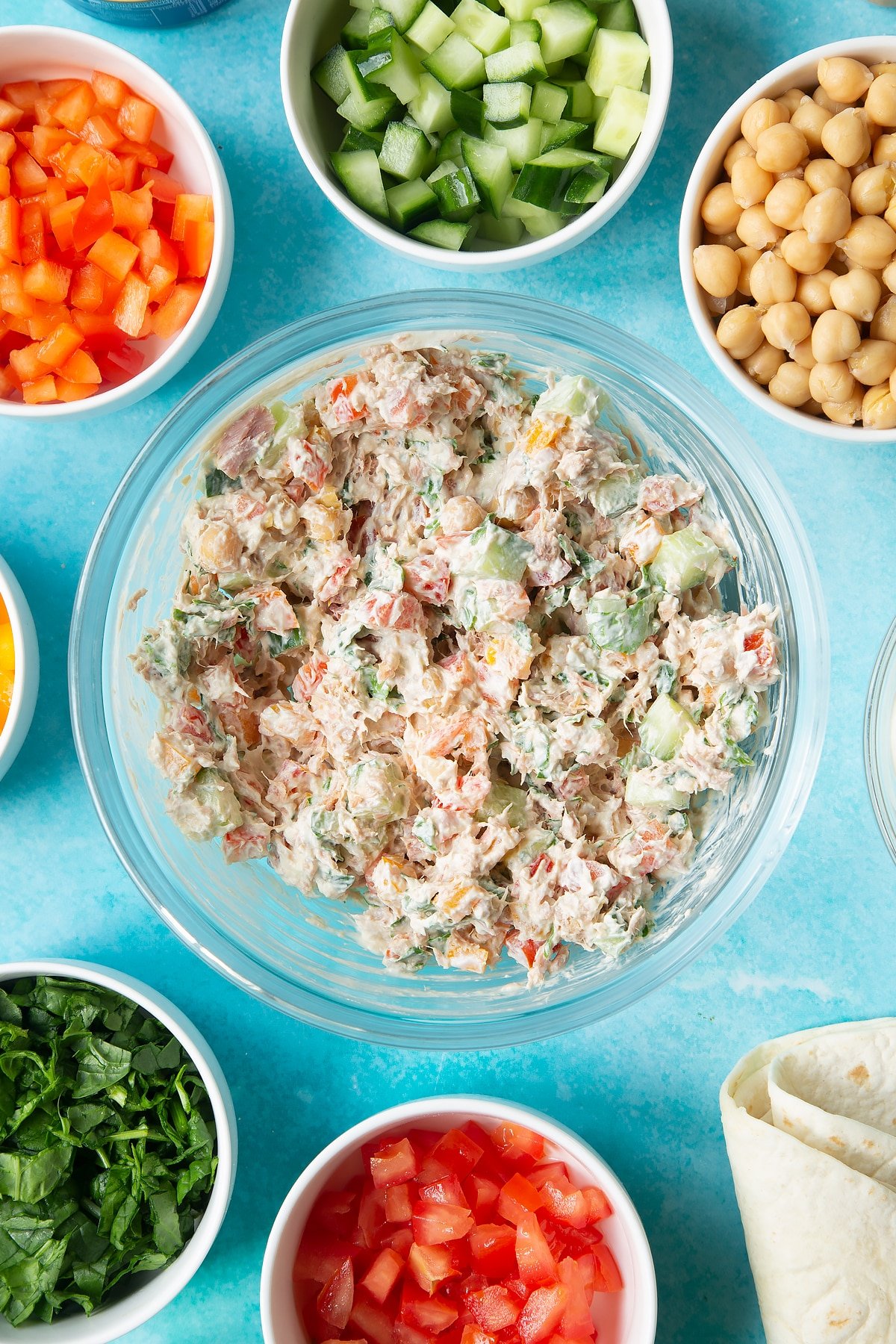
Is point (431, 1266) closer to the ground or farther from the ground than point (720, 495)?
closer to the ground

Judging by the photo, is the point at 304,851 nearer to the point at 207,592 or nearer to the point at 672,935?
the point at 207,592

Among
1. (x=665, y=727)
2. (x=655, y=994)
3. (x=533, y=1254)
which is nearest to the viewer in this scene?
(x=665, y=727)

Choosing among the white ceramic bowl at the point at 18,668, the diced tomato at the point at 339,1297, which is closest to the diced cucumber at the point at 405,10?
the white ceramic bowl at the point at 18,668

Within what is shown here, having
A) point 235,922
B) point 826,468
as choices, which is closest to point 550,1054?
point 235,922

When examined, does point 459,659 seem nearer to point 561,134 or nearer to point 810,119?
point 561,134

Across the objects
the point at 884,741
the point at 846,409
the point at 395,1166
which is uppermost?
the point at 846,409

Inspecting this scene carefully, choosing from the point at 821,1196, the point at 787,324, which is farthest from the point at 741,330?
the point at 821,1196

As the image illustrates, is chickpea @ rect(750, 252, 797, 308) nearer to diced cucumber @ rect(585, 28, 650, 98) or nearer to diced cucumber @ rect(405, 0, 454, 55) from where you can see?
diced cucumber @ rect(585, 28, 650, 98)
